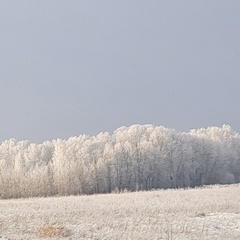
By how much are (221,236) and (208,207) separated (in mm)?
9509

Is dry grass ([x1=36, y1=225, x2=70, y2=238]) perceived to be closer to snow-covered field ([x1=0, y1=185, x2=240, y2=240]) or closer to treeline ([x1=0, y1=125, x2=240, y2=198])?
snow-covered field ([x1=0, y1=185, x2=240, y2=240])

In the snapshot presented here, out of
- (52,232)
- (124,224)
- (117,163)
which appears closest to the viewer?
(52,232)

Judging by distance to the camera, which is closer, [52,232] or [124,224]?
[52,232]

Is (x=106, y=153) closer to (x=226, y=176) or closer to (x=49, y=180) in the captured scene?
(x=49, y=180)

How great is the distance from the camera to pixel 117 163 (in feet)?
250

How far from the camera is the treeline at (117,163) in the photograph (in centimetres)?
6475

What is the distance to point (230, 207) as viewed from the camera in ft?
87.5

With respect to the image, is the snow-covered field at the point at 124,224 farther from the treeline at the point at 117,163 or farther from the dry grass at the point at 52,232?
the treeline at the point at 117,163

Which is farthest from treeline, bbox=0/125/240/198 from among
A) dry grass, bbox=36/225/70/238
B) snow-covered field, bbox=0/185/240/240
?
dry grass, bbox=36/225/70/238

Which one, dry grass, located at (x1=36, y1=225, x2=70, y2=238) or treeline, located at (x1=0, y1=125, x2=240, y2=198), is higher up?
treeline, located at (x1=0, y1=125, x2=240, y2=198)

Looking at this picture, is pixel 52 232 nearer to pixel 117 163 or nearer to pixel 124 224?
pixel 124 224

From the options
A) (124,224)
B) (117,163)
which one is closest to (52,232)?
(124,224)

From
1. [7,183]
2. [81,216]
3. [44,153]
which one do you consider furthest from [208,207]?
[44,153]

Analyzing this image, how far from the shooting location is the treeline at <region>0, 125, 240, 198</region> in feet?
212
